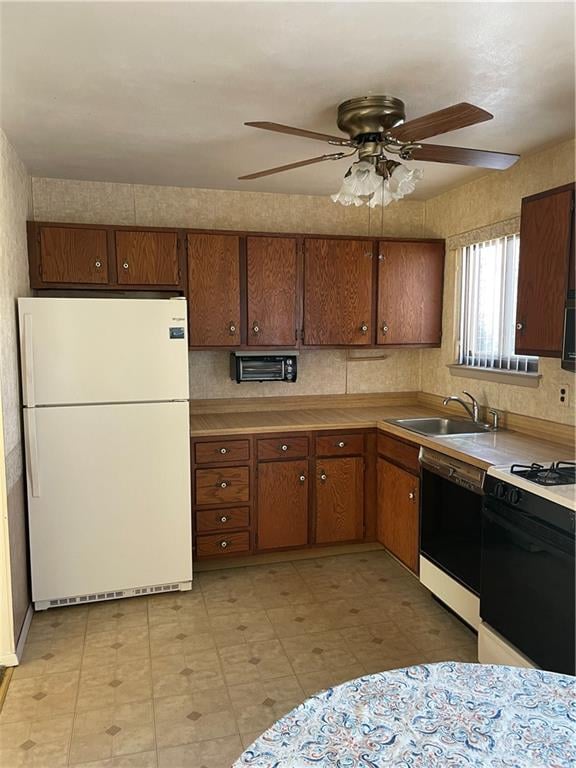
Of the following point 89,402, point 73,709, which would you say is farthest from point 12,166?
point 73,709

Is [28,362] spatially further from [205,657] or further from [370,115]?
[370,115]

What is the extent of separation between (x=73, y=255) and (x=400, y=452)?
89.5 inches

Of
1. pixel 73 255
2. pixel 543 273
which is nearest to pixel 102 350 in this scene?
pixel 73 255

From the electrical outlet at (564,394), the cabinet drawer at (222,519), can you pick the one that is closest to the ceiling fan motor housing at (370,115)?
the electrical outlet at (564,394)

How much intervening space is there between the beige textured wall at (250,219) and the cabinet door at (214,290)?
340 mm

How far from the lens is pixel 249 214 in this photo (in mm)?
3857

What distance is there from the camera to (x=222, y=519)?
134 inches

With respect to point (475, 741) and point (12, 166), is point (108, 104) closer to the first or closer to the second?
point (12, 166)

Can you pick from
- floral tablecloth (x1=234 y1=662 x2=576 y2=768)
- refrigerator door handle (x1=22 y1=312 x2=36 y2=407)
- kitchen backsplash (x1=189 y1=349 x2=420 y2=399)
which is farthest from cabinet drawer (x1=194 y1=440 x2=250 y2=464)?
floral tablecloth (x1=234 y1=662 x2=576 y2=768)

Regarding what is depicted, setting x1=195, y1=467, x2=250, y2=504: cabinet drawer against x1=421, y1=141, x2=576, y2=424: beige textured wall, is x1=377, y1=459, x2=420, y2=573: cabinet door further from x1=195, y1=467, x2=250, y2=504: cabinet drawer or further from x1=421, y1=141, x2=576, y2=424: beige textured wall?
x1=195, y1=467, x2=250, y2=504: cabinet drawer

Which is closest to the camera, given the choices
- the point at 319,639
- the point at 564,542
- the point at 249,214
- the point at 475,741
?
the point at 475,741

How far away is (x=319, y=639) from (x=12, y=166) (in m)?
2.85

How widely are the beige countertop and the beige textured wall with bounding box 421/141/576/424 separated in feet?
0.64

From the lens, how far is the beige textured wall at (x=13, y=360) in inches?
101
